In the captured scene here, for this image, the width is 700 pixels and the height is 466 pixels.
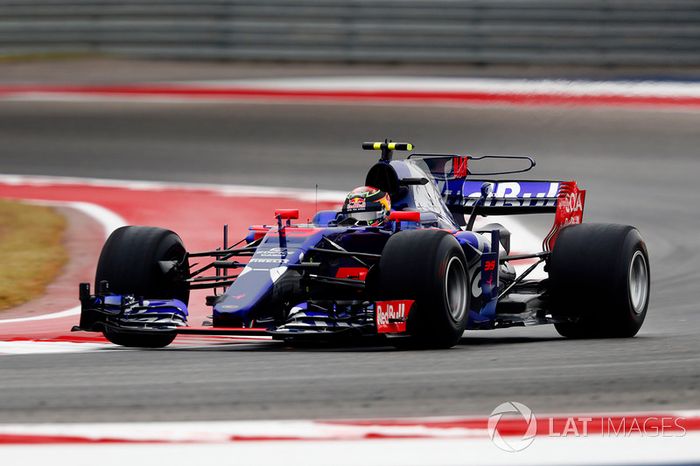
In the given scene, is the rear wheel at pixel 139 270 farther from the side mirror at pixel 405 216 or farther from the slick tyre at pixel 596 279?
the slick tyre at pixel 596 279

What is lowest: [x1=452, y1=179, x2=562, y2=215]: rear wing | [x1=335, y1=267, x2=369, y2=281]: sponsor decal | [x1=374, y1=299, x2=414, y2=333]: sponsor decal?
[x1=374, y1=299, x2=414, y2=333]: sponsor decal

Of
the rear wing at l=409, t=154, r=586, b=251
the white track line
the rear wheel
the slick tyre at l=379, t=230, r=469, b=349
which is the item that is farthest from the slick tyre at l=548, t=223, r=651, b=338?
the white track line

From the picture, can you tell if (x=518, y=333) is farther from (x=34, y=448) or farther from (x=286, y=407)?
(x=34, y=448)

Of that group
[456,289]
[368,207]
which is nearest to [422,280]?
[456,289]

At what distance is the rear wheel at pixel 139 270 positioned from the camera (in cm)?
869

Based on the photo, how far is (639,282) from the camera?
963 centimetres

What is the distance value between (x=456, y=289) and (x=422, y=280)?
1.69 ft

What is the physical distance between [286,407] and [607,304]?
4.14 m

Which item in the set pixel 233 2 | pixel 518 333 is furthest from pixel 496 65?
pixel 518 333

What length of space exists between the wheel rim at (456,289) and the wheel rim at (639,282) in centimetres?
173

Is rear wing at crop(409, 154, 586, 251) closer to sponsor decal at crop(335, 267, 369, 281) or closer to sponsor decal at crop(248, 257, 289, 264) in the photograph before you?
sponsor decal at crop(335, 267, 369, 281)

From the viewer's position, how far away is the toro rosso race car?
7.89 metres

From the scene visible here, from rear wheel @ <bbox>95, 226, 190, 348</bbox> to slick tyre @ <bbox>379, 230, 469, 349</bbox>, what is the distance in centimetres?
164

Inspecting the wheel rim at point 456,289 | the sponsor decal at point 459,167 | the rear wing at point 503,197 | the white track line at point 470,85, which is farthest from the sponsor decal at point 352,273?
the white track line at point 470,85
